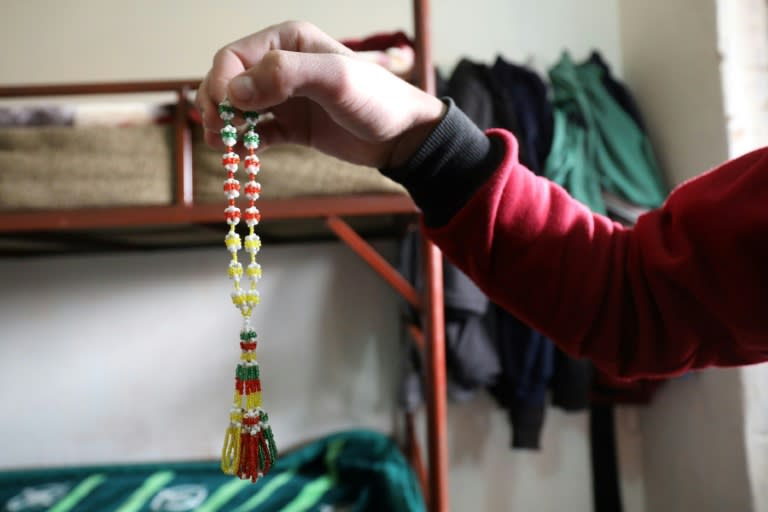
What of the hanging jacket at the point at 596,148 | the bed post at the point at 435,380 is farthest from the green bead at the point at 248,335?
the hanging jacket at the point at 596,148

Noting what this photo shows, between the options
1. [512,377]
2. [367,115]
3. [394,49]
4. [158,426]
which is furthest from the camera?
[158,426]

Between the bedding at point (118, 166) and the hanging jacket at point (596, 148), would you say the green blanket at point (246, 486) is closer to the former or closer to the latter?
the bedding at point (118, 166)

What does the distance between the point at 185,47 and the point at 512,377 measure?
1311 mm

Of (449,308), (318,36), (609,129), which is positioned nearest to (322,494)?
(449,308)

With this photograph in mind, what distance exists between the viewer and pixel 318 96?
1.30ft

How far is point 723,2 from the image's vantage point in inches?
39.3

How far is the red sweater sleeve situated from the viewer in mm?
445

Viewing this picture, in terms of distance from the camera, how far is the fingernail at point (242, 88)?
37cm

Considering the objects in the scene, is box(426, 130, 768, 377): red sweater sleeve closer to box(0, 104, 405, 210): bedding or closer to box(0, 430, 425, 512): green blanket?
box(0, 104, 405, 210): bedding

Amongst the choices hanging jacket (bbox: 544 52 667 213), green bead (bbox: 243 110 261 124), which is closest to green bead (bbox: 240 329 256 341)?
green bead (bbox: 243 110 261 124)

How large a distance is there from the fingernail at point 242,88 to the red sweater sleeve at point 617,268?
229mm

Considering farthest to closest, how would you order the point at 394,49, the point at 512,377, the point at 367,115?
the point at 512,377, the point at 394,49, the point at 367,115

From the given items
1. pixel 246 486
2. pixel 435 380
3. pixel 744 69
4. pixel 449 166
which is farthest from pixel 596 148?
pixel 246 486

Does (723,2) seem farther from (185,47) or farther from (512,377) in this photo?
(185,47)
